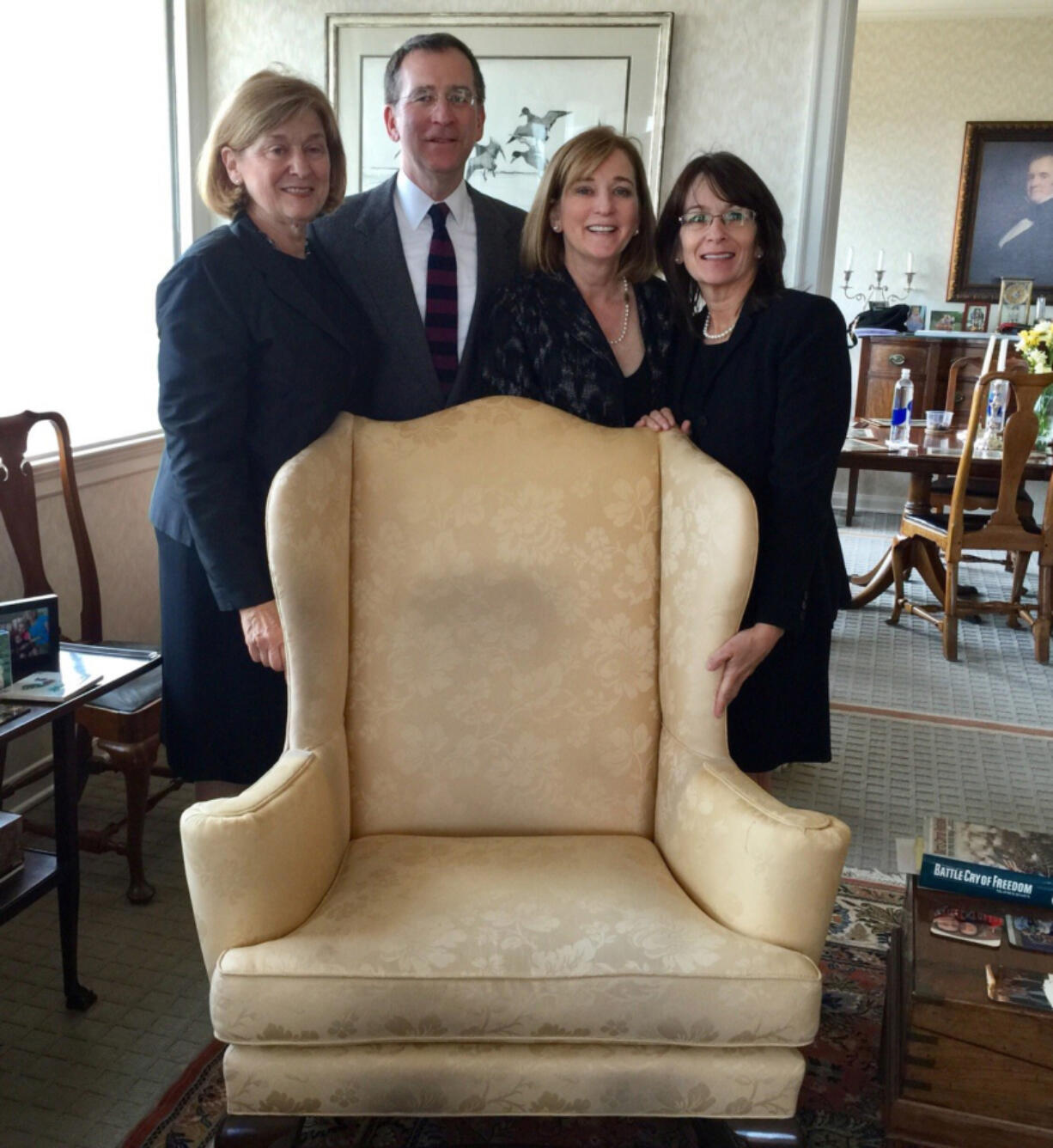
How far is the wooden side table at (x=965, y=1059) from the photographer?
1.44 meters

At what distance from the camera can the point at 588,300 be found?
6.40 feet

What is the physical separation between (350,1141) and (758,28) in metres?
3.09

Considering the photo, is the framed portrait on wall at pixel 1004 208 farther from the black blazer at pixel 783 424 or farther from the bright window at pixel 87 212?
the black blazer at pixel 783 424

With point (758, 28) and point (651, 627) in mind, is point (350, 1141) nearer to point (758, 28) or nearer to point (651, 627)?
point (651, 627)

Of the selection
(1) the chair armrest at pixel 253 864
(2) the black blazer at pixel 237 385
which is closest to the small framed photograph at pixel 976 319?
(2) the black blazer at pixel 237 385

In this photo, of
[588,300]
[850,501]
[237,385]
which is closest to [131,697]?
[237,385]

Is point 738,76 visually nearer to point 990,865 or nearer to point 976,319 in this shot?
point 990,865

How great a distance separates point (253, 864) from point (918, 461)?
11.1ft

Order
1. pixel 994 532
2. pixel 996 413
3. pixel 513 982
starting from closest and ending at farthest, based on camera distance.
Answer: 1. pixel 513 982
2. pixel 994 532
3. pixel 996 413

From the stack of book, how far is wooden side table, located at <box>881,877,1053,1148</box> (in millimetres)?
92

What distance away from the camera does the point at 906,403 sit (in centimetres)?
457

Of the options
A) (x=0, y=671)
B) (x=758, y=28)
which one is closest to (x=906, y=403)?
(x=758, y=28)

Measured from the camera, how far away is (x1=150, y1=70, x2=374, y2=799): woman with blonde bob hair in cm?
172

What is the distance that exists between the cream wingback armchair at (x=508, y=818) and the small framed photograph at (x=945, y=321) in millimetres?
5501
